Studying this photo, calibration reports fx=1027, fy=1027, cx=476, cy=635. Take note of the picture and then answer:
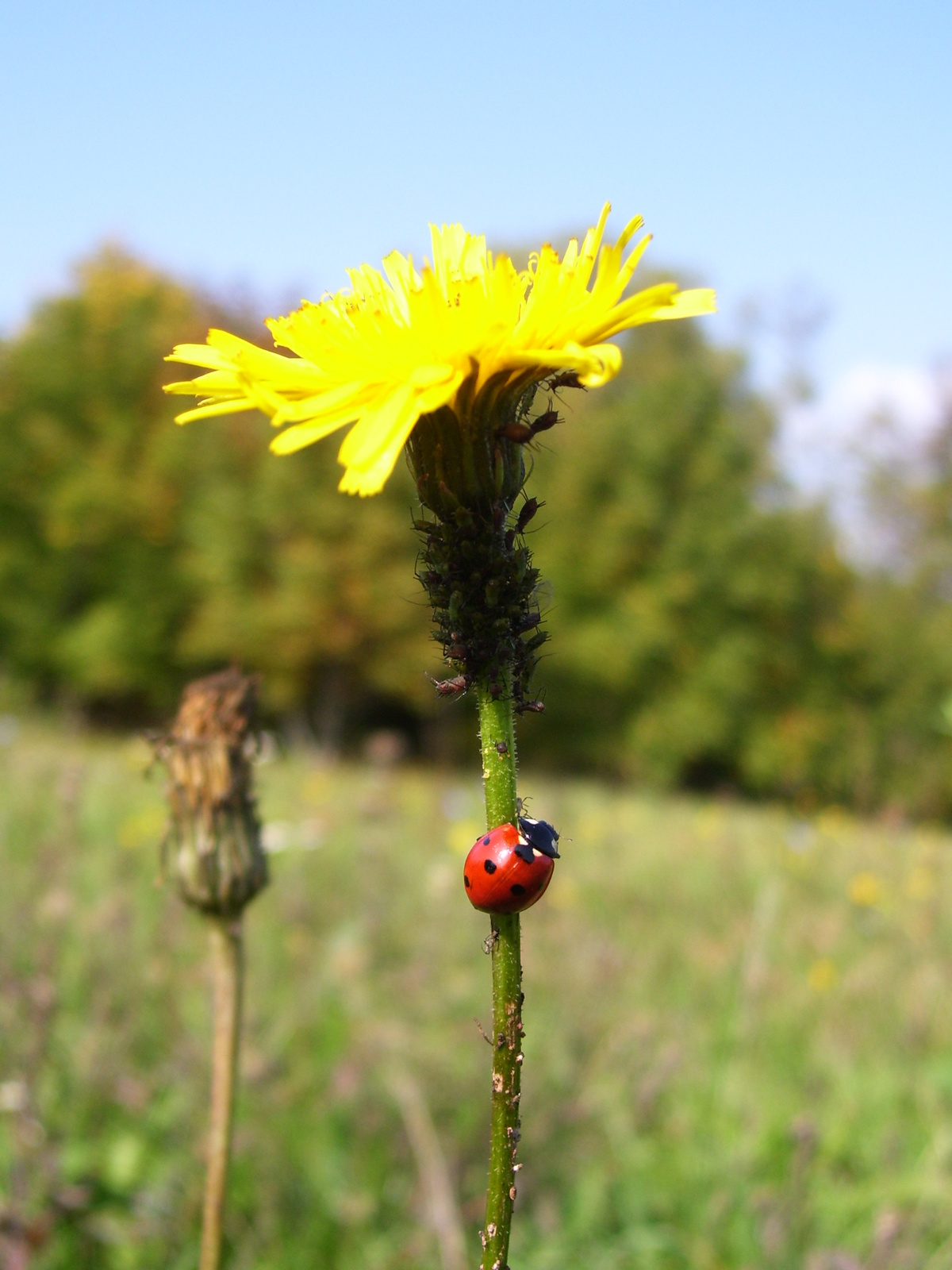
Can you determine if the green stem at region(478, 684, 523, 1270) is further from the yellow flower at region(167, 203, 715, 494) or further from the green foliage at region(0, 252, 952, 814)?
the green foliage at region(0, 252, 952, 814)

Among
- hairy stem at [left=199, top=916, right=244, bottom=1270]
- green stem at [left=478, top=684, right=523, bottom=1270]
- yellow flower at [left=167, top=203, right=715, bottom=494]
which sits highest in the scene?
yellow flower at [left=167, top=203, right=715, bottom=494]

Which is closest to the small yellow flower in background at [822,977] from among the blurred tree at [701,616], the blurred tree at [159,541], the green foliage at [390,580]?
the blurred tree at [159,541]

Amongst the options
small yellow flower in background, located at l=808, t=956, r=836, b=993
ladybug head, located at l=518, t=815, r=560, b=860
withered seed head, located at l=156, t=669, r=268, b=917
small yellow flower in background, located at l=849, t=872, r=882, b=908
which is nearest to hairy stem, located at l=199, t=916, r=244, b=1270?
withered seed head, located at l=156, t=669, r=268, b=917

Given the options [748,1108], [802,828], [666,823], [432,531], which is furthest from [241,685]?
[666,823]

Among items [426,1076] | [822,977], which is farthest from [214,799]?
[822,977]

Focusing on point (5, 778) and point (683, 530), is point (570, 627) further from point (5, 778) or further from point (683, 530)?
point (5, 778)

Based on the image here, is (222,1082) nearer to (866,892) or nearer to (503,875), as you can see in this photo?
(503,875)
